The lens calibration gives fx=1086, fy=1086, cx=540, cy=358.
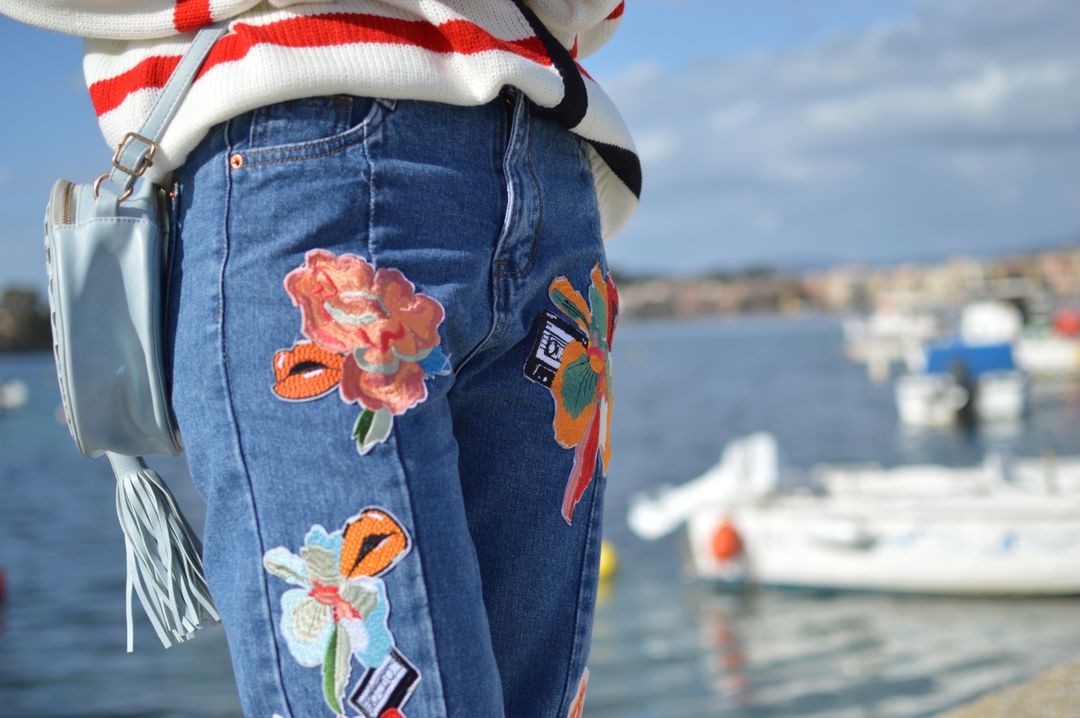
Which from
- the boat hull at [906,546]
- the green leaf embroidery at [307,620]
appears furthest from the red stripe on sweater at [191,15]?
the boat hull at [906,546]

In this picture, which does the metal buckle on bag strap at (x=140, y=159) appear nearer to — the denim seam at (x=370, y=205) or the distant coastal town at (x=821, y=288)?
the denim seam at (x=370, y=205)

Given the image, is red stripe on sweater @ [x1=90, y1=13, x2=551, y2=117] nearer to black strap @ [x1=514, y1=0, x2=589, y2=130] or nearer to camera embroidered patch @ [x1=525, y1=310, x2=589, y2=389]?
black strap @ [x1=514, y1=0, x2=589, y2=130]

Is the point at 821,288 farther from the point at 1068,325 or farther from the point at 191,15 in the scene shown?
the point at 191,15

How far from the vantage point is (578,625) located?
109 cm

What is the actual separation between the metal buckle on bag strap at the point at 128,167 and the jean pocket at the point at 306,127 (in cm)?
11

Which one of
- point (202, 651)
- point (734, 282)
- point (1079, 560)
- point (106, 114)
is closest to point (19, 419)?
point (202, 651)

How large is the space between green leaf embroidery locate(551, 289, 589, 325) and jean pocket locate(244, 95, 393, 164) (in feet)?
0.80

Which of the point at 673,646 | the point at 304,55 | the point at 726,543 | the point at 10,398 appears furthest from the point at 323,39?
the point at 10,398

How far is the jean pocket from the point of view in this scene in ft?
2.99

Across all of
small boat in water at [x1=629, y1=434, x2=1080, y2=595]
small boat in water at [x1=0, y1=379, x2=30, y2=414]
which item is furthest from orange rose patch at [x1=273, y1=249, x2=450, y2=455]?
small boat in water at [x1=0, y1=379, x2=30, y2=414]

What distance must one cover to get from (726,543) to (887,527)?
1915mm

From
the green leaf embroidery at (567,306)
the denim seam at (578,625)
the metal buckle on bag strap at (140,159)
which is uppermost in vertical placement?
the metal buckle on bag strap at (140,159)

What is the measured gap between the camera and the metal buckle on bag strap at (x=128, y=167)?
96 centimetres

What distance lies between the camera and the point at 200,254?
0.92m
